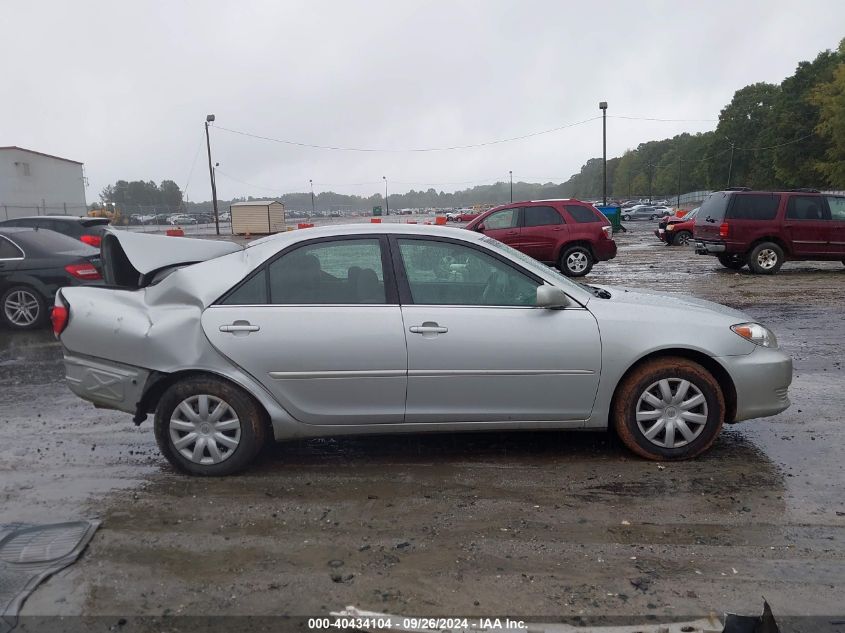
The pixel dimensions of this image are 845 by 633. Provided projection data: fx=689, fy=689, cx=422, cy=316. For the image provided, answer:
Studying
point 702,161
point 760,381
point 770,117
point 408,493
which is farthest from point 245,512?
point 702,161

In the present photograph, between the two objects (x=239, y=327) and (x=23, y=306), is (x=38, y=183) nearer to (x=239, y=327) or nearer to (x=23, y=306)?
(x=23, y=306)

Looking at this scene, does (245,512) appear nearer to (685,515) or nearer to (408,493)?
(408,493)

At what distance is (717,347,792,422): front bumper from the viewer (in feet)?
Answer: 14.6

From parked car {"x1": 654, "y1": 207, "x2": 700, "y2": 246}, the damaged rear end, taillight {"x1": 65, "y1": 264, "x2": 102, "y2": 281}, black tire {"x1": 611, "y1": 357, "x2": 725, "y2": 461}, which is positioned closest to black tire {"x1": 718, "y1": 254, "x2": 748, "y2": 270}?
parked car {"x1": 654, "y1": 207, "x2": 700, "y2": 246}

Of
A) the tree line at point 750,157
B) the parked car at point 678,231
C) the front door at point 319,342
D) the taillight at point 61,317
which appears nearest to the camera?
the front door at point 319,342

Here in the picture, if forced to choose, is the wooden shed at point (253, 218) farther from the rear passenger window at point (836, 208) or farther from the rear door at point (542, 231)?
the rear passenger window at point (836, 208)

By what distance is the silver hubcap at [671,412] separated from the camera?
4402mm

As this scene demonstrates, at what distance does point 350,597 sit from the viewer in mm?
3047

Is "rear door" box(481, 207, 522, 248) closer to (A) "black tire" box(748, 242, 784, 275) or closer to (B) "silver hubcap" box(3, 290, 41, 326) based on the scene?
(A) "black tire" box(748, 242, 784, 275)

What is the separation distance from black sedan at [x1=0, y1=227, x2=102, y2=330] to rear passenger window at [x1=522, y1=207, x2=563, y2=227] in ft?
29.8

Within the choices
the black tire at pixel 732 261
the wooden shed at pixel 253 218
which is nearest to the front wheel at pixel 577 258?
the black tire at pixel 732 261

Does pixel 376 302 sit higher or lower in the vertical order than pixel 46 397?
higher

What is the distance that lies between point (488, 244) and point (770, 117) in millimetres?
83621

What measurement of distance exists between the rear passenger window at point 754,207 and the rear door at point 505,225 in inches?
180
